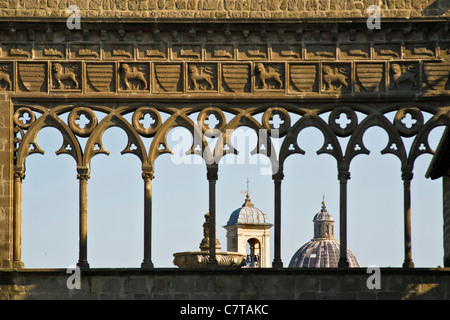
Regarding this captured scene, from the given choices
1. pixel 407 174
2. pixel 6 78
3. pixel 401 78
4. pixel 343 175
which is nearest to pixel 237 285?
pixel 343 175

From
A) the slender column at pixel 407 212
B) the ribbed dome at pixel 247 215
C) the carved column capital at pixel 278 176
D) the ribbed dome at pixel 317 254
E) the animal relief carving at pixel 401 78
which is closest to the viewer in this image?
the slender column at pixel 407 212

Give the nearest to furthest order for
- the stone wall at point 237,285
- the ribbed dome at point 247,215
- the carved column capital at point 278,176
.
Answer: the stone wall at point 237,285
the carved column capital at point 278,176
the ribbed dome at point 247,215

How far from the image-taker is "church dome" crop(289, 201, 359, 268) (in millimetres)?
114000

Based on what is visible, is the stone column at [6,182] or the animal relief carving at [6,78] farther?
the animal relief carving at [6,78]

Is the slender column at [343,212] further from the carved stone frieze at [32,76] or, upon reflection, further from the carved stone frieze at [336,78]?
the carved stone frieze at [32,76]

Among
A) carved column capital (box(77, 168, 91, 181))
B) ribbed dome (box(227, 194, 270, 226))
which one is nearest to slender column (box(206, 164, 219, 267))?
carved column capital (box(77, 168, 91, 181))

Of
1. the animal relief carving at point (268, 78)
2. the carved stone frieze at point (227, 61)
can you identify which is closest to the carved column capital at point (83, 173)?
the carved stone frieze at point (227, 61)

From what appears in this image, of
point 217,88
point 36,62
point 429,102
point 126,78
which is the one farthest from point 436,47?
point 36,62

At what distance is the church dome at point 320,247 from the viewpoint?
114000 millimetres

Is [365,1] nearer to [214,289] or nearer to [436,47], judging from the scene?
[436,47]

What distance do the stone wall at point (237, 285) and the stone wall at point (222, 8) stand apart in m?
4.91

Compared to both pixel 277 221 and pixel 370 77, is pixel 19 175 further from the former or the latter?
pixel 370 77

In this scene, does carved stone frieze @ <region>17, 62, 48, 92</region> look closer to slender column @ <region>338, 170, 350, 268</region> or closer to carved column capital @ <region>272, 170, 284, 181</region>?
carved column capital @ <region>272, 170, 284, 181</region>

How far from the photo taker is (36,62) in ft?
89.4
